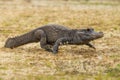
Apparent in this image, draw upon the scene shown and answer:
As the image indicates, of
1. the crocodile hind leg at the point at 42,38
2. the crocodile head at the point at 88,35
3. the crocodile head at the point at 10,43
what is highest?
the crocodile head at the point at 88,35

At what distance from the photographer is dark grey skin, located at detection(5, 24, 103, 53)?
1697 centimetres

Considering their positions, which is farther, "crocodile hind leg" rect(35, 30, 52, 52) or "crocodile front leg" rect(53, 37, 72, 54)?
"crocodile hind leg" rect(35, 30, 52, 52)

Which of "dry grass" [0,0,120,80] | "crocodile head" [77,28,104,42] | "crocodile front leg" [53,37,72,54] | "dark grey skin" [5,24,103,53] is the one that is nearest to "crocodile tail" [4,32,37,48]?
"dark grey skin" [5,24,103,53]

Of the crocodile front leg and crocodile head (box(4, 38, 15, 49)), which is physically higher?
the crocodile front leg

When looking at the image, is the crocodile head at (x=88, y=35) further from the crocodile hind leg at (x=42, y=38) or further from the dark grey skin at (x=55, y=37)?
the crocodile hind leg at (x=42, y=38)

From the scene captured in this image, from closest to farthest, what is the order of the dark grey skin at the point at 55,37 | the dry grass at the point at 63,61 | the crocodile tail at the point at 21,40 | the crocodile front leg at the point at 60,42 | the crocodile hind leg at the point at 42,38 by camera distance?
the dry grass at the point at 63,61 < the crocodile front leg at the point at 60,42 < the dark grey skin at the point at 55,37 < the crocodile hind leg at the point at 42,38 < the crocodile tail at the point at 21,40

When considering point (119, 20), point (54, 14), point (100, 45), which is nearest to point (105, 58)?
point (100, 45)

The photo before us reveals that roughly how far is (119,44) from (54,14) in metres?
12.0

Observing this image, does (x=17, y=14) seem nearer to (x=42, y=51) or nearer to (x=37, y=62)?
(x=42, y=51)

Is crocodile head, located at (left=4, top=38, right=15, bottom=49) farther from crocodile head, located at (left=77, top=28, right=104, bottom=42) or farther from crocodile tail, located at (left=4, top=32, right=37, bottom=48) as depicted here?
crocodile head, located at (left=77, top=28, right=104, bottom=42)

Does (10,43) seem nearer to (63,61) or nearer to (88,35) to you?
(88,35)

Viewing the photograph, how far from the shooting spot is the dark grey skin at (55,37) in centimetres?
1697

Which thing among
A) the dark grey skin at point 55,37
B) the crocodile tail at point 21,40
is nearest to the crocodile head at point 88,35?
the dark grey skin at point 55,37

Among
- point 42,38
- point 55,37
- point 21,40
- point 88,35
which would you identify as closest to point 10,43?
point 21,40
